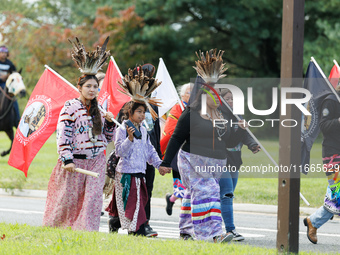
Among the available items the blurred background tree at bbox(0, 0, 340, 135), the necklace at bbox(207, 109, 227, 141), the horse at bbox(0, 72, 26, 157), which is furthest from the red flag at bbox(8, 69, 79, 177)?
the blurred background tree at bbox(0, 0, 340, 135)

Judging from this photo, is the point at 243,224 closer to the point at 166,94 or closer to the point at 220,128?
the point at 166,94

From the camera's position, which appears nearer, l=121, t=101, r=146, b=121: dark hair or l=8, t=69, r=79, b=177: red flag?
l=121, t=101, r=146, b=121: dark hair

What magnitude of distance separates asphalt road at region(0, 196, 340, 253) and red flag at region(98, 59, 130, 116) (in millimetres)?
1714

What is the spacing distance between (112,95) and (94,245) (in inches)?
167

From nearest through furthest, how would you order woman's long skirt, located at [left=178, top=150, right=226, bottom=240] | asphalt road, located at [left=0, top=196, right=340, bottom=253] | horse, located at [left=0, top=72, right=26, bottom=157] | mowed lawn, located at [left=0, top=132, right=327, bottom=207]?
woman's long skirt, located at [left=178, top=150, right=226, bottom=240]
asphalt road, located at [left=0, top=196, right=340, bottom=253]
mowed lawn, located at [left=0, top=132, right=327, bottom=207]
horse, located at [left=0, top=72, right=26, bottom=157]

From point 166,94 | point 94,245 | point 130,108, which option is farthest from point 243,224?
point 94,245

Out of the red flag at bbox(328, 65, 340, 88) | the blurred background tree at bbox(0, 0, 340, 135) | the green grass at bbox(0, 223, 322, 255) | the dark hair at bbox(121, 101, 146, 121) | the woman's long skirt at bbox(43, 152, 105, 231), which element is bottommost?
the green grass at bbox(0, 223, 322, 255)

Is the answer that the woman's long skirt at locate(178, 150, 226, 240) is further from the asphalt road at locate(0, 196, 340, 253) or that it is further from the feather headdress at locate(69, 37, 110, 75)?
the feather headdress at locate(69, 37, 110, 75)

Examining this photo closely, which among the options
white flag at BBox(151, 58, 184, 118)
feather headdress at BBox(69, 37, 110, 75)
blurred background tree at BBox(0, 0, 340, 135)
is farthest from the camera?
blurred background tree at BBox(0, 0, 340, 135)

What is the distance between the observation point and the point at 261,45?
3609 cm

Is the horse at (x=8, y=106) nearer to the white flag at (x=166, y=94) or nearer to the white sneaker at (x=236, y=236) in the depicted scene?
the white flag at (x=166, y=94)

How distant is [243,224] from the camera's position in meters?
9.95

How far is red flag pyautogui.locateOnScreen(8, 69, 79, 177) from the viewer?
8.88 m

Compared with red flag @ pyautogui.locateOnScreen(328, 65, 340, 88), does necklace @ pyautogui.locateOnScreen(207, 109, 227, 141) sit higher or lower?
lower
